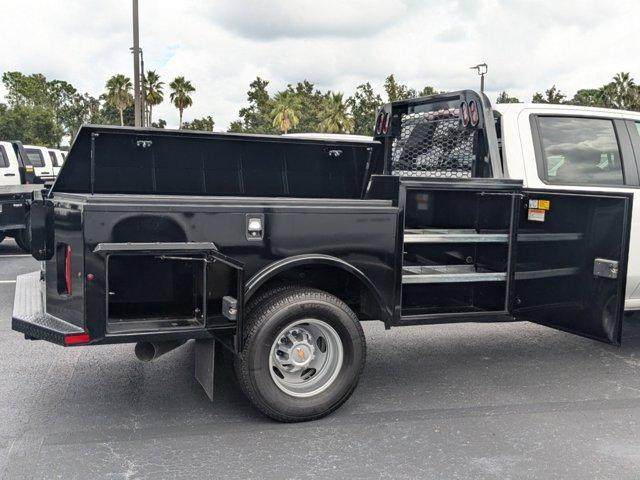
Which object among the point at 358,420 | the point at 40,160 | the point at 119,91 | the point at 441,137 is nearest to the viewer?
the point at 358,420

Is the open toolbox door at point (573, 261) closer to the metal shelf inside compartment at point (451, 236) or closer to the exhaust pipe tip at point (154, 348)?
the metal shelf inside compartment at point (451, 236)

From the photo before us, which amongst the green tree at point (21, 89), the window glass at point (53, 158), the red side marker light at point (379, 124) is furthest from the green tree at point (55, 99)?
the red side marker light at point (379, 124)

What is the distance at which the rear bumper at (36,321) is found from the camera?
12.4ft

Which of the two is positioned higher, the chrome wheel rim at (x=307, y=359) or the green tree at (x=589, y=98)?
the green tree at (x=589, y=98)

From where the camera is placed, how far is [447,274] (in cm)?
469

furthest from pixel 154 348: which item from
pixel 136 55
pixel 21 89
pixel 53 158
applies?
pixel 21 89

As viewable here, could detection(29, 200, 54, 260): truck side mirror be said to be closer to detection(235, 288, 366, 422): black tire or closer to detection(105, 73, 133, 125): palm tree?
detection(235, 288, 366, 422): black tire

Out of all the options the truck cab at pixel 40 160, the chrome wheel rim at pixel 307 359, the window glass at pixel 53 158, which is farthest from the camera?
the window glass at pixel 53 158

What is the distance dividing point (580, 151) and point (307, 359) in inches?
112

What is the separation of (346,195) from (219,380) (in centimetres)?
204

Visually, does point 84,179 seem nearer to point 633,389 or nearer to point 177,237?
point 177,237

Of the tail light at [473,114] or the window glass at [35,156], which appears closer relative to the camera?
the tail light at [473,114]

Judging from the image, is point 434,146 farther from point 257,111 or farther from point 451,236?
point 257,111

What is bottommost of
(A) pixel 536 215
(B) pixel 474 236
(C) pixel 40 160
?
(B) pixel 474 236
